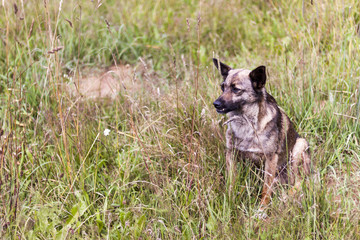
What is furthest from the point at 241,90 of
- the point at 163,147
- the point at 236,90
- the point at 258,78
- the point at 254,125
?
the point at 163,147

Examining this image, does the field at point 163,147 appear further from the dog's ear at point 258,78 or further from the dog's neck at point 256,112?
the dog's ear at point 258,78

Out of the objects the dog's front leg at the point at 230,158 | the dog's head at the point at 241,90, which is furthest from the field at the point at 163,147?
the dog's head at the point at 241,90

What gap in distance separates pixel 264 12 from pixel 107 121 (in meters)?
3.16

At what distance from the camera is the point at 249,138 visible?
3406mm

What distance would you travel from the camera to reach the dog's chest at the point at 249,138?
133 inches

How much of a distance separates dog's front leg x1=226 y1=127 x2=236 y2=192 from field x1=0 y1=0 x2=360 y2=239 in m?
0.06

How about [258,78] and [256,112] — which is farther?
[256,112]

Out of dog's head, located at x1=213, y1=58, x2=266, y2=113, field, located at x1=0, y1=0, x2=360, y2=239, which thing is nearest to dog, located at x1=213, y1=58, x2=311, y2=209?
dog's head, located at x1=213, y1=58, x2=266, y2=113

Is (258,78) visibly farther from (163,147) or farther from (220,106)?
(163,147)

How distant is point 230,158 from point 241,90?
0.54 meters

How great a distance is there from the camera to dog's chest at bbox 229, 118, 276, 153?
3.37m

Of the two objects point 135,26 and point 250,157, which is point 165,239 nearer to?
point 250,157

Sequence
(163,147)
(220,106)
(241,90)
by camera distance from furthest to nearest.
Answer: (163,147) → (241,90) → (220,106)

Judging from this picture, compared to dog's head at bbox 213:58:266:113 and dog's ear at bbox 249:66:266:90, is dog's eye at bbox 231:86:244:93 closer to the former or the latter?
dog's head at bbox 213:58:266:113
